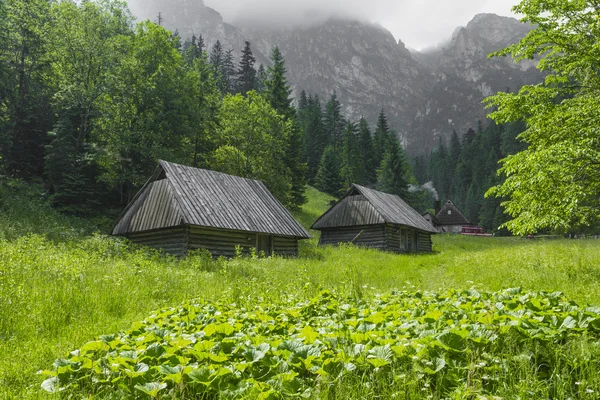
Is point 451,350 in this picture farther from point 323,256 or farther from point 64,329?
point 323,256

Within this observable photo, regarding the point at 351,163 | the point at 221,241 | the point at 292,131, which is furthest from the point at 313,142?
the point at 221,241

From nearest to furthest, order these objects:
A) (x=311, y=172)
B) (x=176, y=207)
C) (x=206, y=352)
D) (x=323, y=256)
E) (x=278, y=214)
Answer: (x=206, y=352), (x=176, y=207), (x=323, y=256), (x=278, y=214), (x=311, y=172)

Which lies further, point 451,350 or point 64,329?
point 64,329

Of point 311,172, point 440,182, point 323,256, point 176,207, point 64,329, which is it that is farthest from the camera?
point 440,182

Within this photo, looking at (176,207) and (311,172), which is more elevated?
(311,172)

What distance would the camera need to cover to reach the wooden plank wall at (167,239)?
1869 cm

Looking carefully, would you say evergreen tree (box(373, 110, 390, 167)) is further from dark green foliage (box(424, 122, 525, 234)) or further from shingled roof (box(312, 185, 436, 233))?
shingled roof (box(312, 185, 436, 233))

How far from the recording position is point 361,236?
30.1m

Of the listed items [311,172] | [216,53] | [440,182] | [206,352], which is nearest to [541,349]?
[206,352]

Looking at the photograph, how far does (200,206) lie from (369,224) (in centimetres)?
1426

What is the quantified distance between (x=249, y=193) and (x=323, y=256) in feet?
19.9

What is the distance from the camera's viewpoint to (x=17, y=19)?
30297mm

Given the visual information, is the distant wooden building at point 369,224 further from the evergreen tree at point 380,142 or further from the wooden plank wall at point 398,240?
the evergreen tree at point 380,142

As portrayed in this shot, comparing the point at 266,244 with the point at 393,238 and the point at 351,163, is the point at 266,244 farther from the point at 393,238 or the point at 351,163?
the point at 351,163
